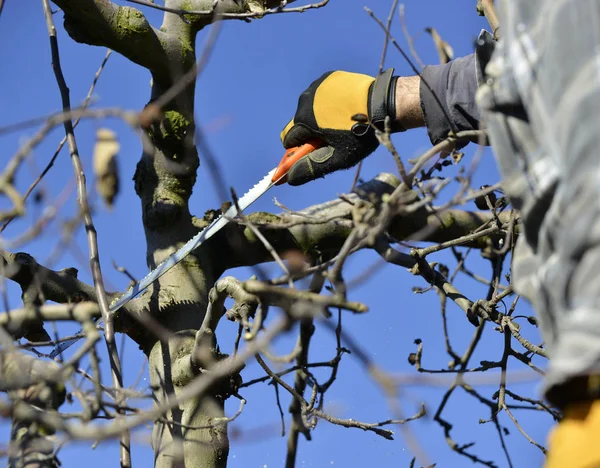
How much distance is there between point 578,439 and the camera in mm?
876

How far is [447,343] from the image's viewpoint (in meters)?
2.22

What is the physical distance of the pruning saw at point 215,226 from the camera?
7.70 ft

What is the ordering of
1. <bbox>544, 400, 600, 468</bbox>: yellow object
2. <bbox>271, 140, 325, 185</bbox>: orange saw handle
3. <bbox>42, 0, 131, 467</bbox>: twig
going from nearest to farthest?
<bbox>544, 400, 600, 468</bbox>: yellow object < <bbox>42, 0, 131, 467</bbox>: twig < <bbox>271, 140, 325, 185</bbox>: orange saw handle

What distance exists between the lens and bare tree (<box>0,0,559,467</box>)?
122 centimetres

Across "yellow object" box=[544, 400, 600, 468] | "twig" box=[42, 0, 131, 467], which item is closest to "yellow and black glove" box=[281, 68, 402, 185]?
"twig" box=[42, 0, 131, 467]

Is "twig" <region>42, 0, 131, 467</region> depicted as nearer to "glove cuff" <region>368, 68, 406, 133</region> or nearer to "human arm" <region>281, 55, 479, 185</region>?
"human arm" <region>281, 55, 479, 185</region>

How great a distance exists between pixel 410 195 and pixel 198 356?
0.96m

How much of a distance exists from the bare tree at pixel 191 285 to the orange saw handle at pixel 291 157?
0.52ft

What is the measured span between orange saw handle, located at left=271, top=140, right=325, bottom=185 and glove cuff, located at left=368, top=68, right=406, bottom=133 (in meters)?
0.27

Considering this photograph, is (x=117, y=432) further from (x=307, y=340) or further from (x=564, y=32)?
(x=564, y=32)

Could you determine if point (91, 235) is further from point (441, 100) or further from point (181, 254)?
point (441, 100)

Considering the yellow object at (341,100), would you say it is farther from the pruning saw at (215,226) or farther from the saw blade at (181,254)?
the saw blade at (181,254)

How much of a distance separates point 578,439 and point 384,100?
147 centimetres

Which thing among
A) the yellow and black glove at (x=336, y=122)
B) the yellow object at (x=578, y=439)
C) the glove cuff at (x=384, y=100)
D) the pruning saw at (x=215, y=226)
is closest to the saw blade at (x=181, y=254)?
the pruning saw at (x=215, y=226)
